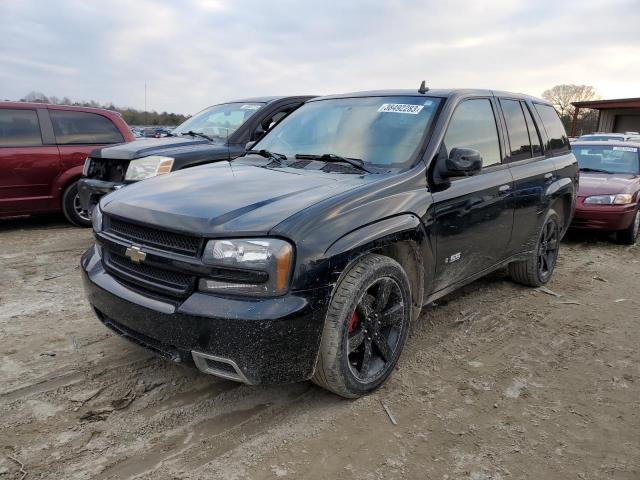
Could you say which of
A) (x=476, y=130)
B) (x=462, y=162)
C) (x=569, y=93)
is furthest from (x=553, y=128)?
(x=569, y=93)

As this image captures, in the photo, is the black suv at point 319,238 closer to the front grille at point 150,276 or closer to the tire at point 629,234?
the front grille at point 150,276

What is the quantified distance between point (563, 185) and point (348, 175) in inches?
121

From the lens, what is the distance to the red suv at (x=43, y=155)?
23.2 feet

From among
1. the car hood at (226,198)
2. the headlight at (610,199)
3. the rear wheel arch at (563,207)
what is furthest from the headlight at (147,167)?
the headlight at (610,199)

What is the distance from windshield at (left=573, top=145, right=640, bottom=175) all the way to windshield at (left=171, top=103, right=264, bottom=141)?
573 cm

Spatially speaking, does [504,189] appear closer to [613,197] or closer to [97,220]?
[97,220]

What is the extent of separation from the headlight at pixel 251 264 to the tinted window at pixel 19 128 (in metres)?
6.04

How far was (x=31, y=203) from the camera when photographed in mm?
7234


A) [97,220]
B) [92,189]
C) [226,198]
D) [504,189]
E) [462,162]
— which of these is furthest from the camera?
[92,189]

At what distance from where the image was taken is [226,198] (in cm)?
287

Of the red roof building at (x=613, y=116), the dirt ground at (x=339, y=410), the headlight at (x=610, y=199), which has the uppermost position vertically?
the red roof building at (x=613, y=116)

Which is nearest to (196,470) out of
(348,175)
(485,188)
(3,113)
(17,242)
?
(348,175)

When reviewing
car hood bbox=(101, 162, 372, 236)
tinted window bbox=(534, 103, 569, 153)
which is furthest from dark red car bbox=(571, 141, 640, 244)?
car hood bbox=(101, 162, 372, 236)

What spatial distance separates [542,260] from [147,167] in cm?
431
